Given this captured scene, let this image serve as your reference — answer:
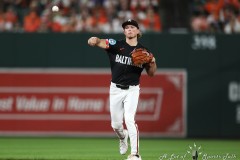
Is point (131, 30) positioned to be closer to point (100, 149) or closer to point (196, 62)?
point (100, 149)

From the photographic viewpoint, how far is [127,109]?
34.7 ft

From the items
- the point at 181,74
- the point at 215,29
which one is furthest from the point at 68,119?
the point at 215,29

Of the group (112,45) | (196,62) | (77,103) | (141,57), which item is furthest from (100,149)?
(196,62)

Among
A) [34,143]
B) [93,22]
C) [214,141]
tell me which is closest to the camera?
[34,143]

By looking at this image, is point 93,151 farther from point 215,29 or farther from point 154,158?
point 215,29

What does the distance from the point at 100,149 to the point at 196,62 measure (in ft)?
14.9

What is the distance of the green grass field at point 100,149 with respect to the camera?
1190 centimetres

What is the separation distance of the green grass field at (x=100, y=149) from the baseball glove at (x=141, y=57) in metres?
1.93

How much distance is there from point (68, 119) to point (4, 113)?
1.58m

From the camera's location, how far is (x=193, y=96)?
1719 centimetres

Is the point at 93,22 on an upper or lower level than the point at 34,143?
upper

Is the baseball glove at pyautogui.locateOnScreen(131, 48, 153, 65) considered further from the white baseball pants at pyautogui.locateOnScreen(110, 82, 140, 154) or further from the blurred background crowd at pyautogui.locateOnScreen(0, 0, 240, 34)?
the blurred background crowd at pyautogui.locateOnScreen(0, 0, 240, 34)

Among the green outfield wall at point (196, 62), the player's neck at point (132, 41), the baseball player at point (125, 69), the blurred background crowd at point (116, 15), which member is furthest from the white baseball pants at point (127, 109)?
the blurred background crowd at point (116, 15)

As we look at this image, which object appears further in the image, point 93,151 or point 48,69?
point 48,69
